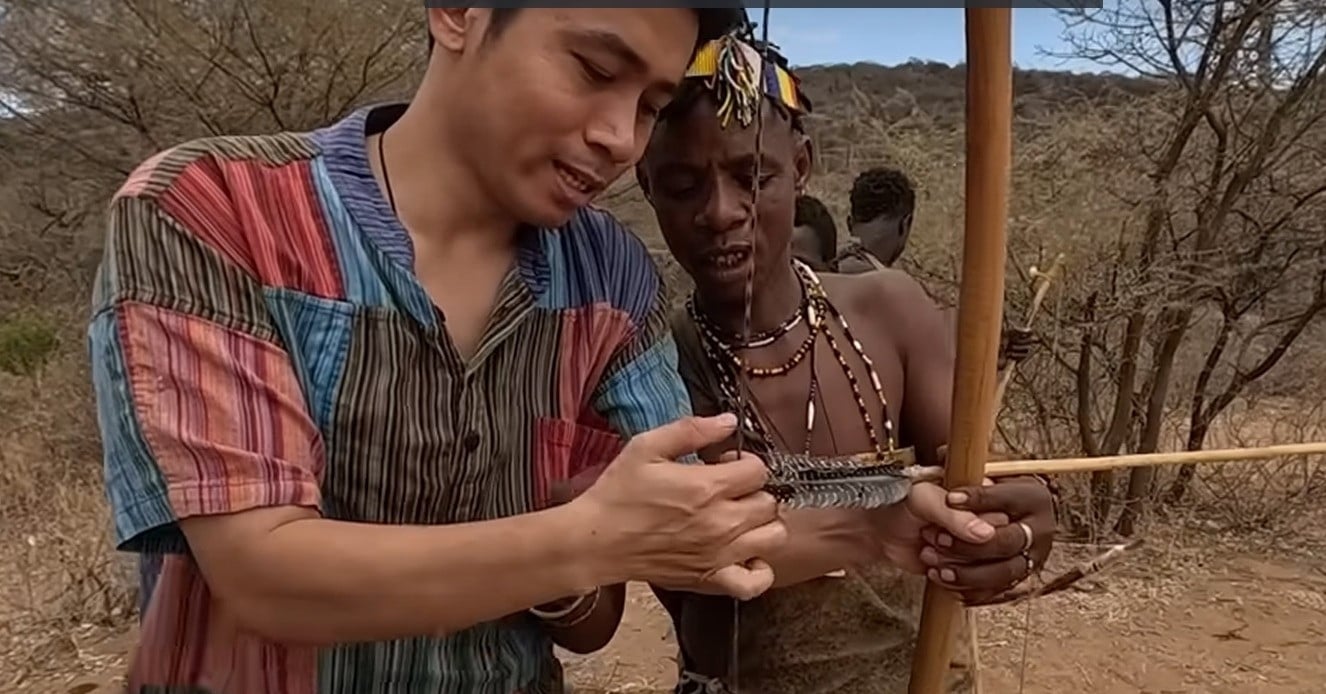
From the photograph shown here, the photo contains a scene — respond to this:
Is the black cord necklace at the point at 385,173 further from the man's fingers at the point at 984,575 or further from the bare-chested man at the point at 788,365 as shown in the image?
the man's fingers at the point at 984,575

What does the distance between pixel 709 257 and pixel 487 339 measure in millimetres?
375

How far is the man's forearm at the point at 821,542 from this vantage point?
1.18 meters

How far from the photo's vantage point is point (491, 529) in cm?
79

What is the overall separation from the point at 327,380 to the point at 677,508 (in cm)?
27

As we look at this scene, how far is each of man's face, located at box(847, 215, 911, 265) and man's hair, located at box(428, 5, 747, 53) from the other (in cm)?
259

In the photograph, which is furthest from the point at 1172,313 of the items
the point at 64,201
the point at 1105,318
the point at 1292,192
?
the point at 64,201

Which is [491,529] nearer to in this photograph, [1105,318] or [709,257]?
[709,257]

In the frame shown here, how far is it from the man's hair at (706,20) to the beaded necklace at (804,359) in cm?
37

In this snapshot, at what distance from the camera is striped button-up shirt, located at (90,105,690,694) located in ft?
2.56

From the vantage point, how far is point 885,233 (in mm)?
3705

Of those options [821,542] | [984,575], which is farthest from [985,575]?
[821,542]

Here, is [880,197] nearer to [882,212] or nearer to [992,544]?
[882,212]

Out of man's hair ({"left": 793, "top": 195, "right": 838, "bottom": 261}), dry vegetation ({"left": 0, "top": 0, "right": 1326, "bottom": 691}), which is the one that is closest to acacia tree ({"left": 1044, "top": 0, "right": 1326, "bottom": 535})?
dry vegetation ({"left": 0, "top": 0, "right": 1326, "bottom": 691})

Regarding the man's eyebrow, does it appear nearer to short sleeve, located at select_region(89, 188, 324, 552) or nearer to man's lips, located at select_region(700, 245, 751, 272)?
short sleeve, located at select_region(89, 188, 324, 552)
